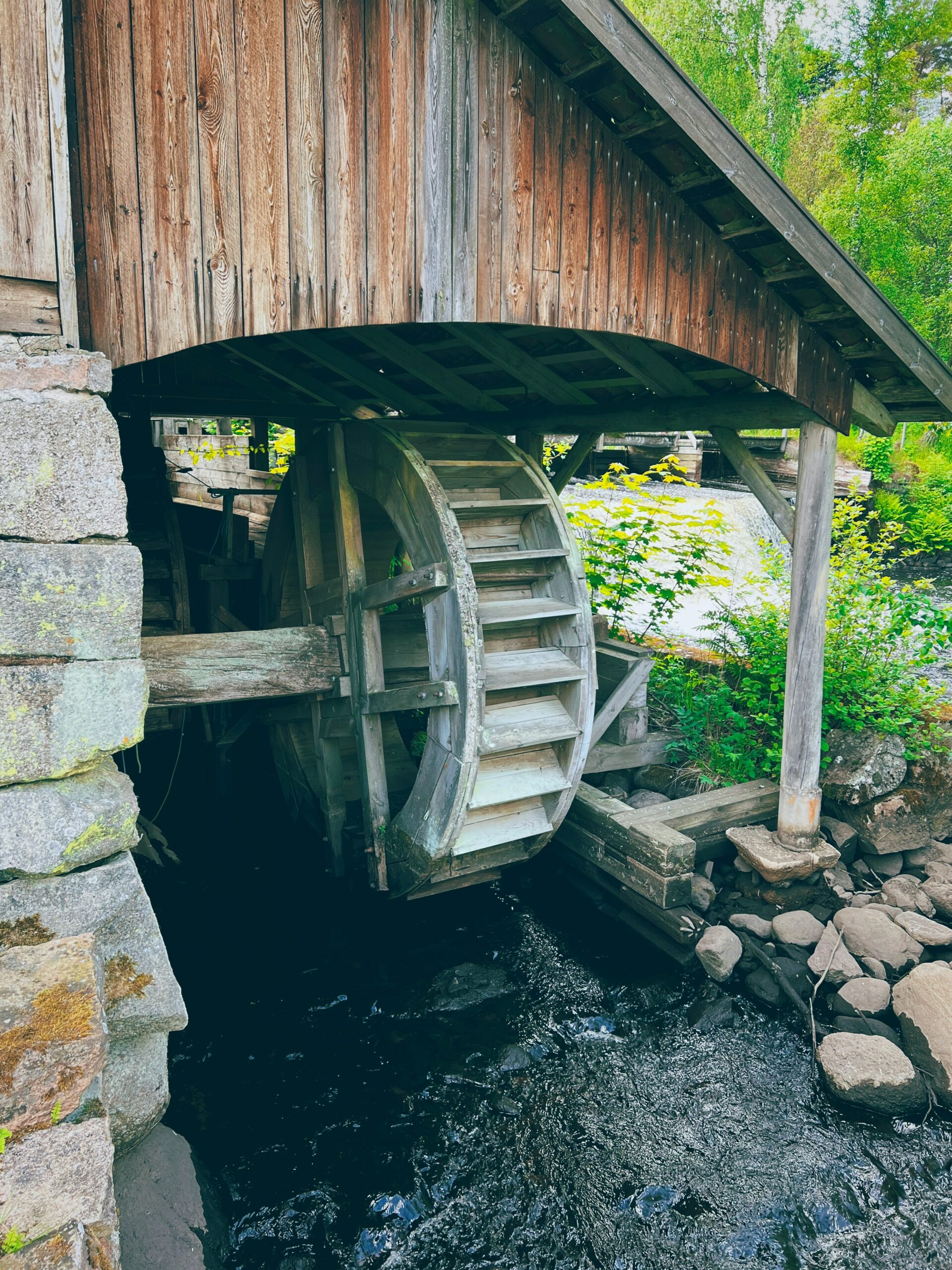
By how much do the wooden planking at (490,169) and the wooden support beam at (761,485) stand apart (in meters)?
1.81

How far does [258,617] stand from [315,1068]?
3.69 metres

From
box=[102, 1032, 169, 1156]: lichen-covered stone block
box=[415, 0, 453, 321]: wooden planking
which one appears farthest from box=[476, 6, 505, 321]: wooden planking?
box=[102, 1032, 169, 1156]: lichen-covered stone block

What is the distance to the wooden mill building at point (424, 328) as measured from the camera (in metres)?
2.31

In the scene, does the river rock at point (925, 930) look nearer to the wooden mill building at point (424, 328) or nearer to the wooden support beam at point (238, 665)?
the wooden mill building at point (424, 328)

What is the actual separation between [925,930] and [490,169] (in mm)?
3873

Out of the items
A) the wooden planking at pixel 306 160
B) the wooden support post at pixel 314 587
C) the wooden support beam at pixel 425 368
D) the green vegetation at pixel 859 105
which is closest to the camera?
the wooden planking at pixel 306 160

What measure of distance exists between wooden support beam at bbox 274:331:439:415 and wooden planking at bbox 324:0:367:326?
7.10 ft

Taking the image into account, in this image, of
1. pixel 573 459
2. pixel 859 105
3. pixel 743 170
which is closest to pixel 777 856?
pixel 573 459

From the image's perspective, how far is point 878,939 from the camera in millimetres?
3873

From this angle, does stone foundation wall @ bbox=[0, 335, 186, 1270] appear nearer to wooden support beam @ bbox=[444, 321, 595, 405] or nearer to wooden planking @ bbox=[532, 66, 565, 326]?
wooden planking @ bbox=[532, 66, 565, 326]

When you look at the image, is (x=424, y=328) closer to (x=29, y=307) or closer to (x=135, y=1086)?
(x=29, y=307)

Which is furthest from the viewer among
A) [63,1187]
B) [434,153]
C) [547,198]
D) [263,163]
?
[547,198]

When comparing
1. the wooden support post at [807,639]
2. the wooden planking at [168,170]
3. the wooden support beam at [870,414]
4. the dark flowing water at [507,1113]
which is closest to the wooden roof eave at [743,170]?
→ the wooden support beam at [870,414]

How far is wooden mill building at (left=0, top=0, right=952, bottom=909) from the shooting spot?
90.9 inches
